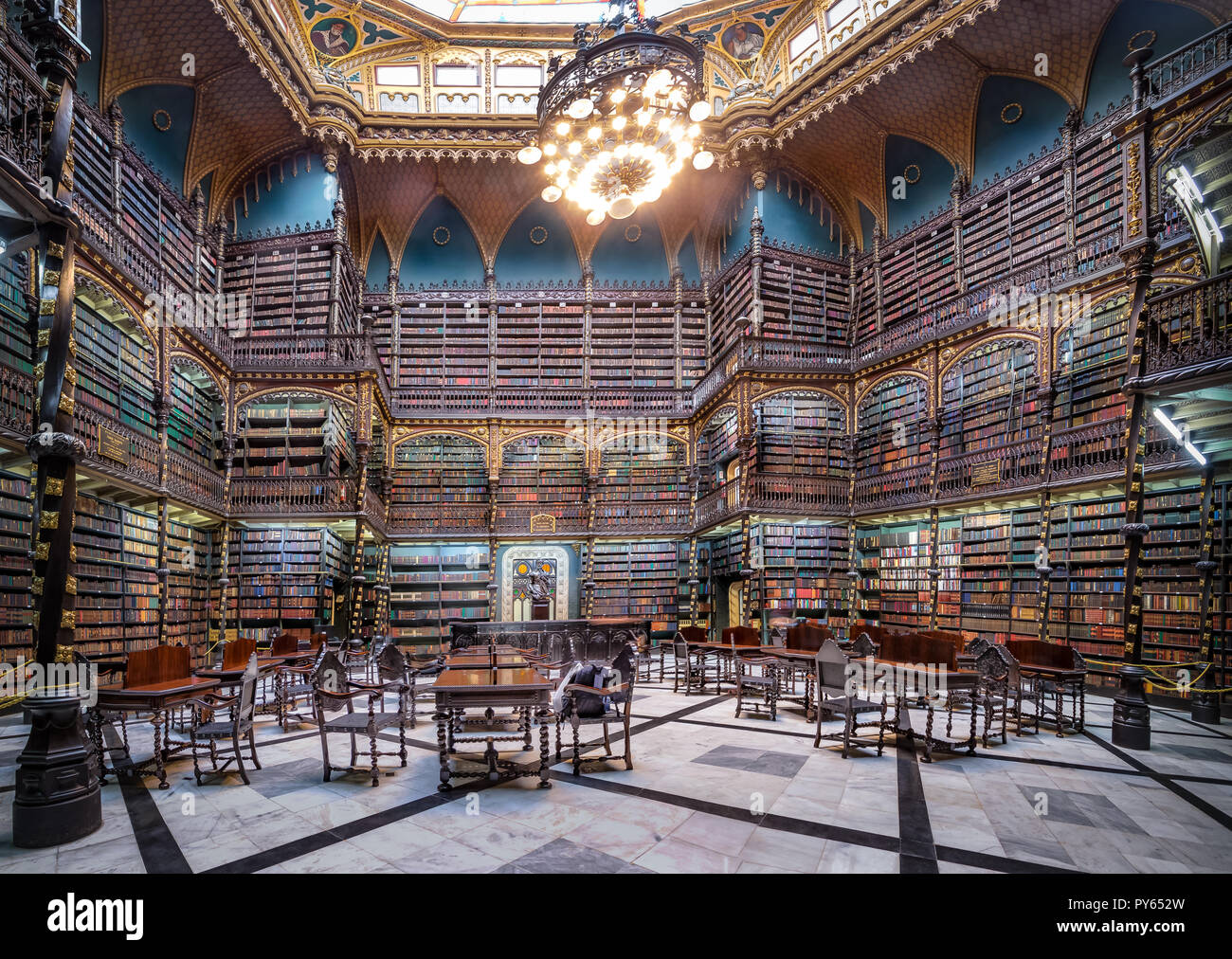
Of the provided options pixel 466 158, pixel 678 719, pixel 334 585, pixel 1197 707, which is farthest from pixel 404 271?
pixel 1197 707

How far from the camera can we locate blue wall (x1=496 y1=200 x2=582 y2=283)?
1722cm

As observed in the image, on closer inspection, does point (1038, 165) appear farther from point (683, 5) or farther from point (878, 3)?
point (683, 5)

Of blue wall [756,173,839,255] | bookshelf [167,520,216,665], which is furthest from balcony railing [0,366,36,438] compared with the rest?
blue wall [756,173,839,255]

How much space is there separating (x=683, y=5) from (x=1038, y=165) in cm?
914

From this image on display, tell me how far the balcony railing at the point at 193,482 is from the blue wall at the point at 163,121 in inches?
230

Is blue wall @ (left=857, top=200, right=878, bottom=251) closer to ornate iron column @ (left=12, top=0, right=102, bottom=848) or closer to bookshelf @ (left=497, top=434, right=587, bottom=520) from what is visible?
bookshelf @ (left=497, top=434, right=587, bottom=520)

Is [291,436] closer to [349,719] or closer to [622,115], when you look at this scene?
[622,115]

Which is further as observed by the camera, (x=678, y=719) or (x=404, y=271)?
(x=404, y=271)

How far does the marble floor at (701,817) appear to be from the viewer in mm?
2949

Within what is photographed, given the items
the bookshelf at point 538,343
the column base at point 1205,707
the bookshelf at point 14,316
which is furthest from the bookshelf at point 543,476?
the column base at point 1205,707

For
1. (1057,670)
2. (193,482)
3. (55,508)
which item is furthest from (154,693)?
(193,482)

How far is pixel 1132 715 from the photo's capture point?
5.48m

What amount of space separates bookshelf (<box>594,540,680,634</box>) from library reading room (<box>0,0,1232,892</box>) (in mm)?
119

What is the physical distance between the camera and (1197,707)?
6754 millimetres
